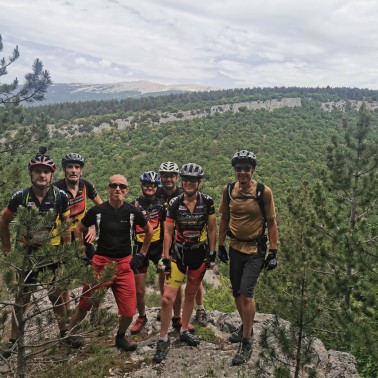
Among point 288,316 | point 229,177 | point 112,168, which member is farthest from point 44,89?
point 112,168

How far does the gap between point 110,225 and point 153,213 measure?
117cm

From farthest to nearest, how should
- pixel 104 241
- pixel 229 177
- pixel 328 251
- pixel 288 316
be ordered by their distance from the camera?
pixel 229 177 < pixel 328 251 < pixel 104 241 < pixel 288 316

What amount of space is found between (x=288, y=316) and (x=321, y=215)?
6234mm

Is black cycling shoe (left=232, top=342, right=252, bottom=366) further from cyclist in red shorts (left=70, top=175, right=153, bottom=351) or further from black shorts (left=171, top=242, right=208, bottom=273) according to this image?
cyclist in red shorts (left=70, top=175, right=153, bottom=351)

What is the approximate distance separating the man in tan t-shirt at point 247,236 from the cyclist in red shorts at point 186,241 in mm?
391

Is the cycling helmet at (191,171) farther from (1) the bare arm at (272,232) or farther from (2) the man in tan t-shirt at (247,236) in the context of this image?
(1) the bare arm at (272,232)

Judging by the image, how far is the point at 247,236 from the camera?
4.97 meters

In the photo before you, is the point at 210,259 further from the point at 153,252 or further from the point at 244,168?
the point at 244,168

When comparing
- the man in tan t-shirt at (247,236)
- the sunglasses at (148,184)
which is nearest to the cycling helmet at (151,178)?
the sunglasses at (148,184)

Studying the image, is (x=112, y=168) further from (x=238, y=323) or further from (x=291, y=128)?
(x=238, y=323)

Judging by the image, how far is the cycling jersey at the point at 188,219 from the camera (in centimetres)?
507

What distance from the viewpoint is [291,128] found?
96562 mm

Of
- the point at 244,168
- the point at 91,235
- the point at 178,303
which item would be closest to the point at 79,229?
the point at 91,235

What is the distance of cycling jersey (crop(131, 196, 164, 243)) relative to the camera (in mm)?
5853
